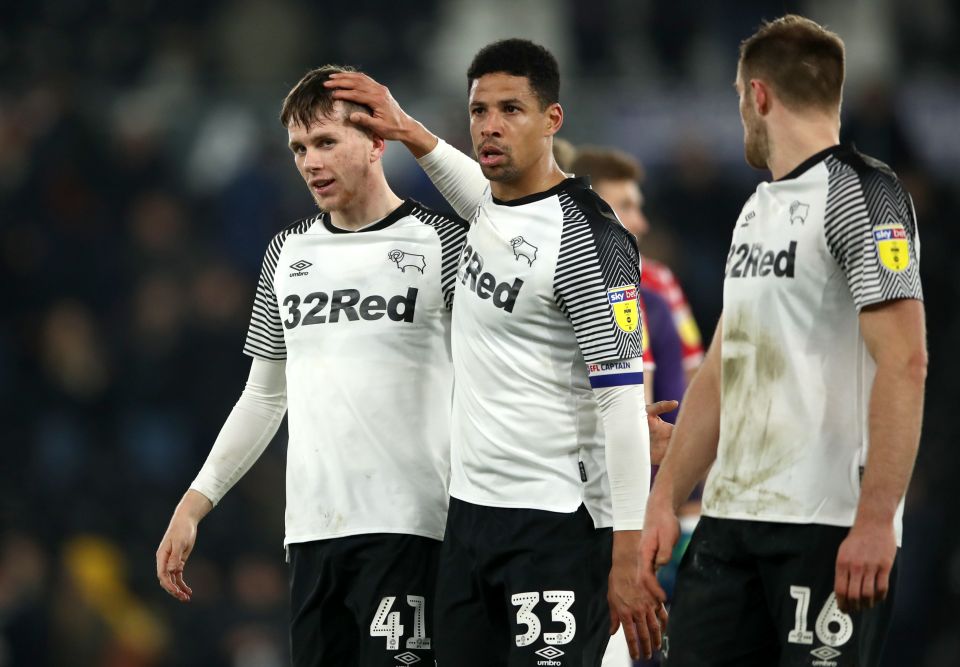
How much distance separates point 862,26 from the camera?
42.8 feet

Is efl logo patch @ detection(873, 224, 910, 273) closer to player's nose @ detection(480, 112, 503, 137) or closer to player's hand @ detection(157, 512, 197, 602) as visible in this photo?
player's nose @ detection(480, 112, 503, 137)

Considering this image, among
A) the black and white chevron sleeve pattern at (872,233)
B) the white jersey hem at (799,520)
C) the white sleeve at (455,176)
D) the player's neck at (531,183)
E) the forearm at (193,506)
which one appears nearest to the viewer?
the black and white chevron sleeve pattern at (872,233)

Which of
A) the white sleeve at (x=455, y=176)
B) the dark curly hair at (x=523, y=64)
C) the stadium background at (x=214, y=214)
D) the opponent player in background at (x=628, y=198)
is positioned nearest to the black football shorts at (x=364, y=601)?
the white sleeve at (x=455, y=176)

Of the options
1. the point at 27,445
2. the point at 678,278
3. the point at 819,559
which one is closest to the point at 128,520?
the point at 27,445

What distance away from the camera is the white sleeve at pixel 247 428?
17.1 ft

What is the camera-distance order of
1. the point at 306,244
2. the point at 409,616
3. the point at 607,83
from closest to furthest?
the point at 409,616
the point at 306,244
the point at 607,83

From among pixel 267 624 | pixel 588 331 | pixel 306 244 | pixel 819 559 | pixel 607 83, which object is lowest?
pixel 267 624

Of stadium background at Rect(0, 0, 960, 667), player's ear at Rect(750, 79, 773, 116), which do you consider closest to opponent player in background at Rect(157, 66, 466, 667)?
player's ear at Rect(750, 79, 773, 116)

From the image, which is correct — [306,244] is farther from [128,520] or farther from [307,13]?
A: [307,13]

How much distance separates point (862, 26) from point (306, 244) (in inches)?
355

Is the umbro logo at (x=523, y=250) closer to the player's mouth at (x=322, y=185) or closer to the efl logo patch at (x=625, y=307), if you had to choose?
the efl logo patch at (x=625, y=307)

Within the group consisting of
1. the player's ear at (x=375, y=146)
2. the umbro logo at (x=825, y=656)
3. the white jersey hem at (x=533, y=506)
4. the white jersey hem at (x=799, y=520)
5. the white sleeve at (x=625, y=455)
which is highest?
the player's ear at (x=375, y=146)

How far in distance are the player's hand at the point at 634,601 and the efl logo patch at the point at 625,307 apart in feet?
1.85

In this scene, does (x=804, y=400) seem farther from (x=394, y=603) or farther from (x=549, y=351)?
(x=394, y=603)
